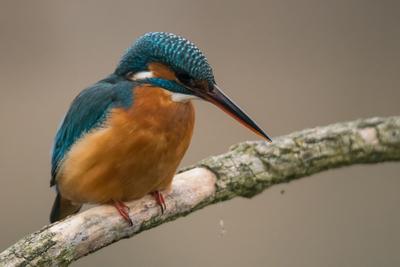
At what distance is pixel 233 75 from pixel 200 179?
1.31 metres

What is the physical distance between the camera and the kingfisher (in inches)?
84.0

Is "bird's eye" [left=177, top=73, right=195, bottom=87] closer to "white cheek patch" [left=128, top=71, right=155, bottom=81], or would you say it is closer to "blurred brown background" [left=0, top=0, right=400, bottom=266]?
"white cheek patch" [left=128, top=71, right=155, bottom=81]

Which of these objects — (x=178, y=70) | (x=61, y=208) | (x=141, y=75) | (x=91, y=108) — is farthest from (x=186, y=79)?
(x=61, y=208)

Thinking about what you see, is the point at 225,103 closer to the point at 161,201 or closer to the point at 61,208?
the point at 161,201

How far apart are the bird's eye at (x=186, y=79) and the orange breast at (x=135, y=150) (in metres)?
0.06

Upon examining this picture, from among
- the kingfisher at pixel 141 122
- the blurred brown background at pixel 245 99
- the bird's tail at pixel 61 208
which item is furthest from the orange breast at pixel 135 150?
the blurred brown background at pixel 245 99

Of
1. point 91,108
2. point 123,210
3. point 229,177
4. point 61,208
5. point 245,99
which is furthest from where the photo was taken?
point 245,99

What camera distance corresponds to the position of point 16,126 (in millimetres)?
3443

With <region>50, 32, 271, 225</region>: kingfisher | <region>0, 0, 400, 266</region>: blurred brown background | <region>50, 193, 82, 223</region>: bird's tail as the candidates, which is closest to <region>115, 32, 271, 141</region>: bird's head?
<region>50, 32, 271, 225</region>: kingfisher

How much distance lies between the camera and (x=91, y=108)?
2.23m

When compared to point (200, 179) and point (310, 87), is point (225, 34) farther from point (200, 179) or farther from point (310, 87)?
point (200, 179)

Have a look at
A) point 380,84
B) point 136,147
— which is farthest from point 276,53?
point 136,147

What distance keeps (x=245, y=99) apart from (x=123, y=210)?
59.1 inches

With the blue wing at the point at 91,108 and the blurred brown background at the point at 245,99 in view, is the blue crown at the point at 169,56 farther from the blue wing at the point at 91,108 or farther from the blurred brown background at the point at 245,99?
the blurred brown background at the point at 245,99
